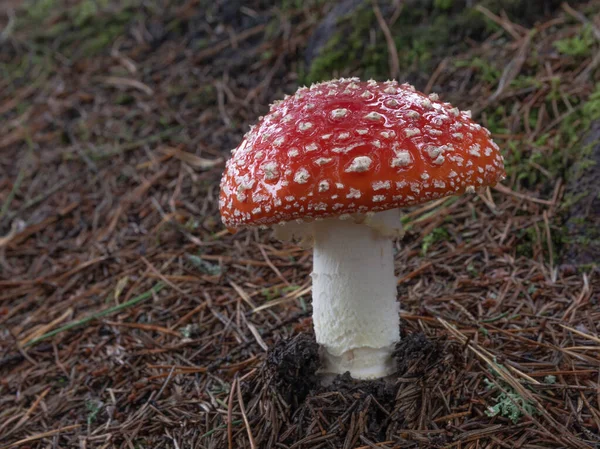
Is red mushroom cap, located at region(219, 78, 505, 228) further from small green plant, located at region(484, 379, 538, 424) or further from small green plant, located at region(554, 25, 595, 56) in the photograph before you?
small green plant, located at region(554, 25, 595, 56)

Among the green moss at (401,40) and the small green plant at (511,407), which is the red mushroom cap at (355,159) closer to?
the small green plant at (511,407)

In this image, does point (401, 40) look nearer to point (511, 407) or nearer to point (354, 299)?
point (354, 299)

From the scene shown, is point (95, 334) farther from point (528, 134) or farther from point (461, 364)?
point (528, 134)

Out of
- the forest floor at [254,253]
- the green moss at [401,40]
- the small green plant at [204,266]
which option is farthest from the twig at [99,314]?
the green moss at [401,40]

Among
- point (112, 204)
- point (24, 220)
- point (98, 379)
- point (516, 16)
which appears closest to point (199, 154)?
point (112, 204)

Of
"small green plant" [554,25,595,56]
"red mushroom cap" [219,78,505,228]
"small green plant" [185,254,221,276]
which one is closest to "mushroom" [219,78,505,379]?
"red mushroom cap" [219,78,505,228]

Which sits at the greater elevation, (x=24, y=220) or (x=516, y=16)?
(x=516, y=16)

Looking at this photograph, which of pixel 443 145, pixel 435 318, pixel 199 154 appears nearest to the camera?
pixel 443 145

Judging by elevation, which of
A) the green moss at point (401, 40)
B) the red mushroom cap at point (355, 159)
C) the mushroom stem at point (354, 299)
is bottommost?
the mushroom stem at point (354, 299)
